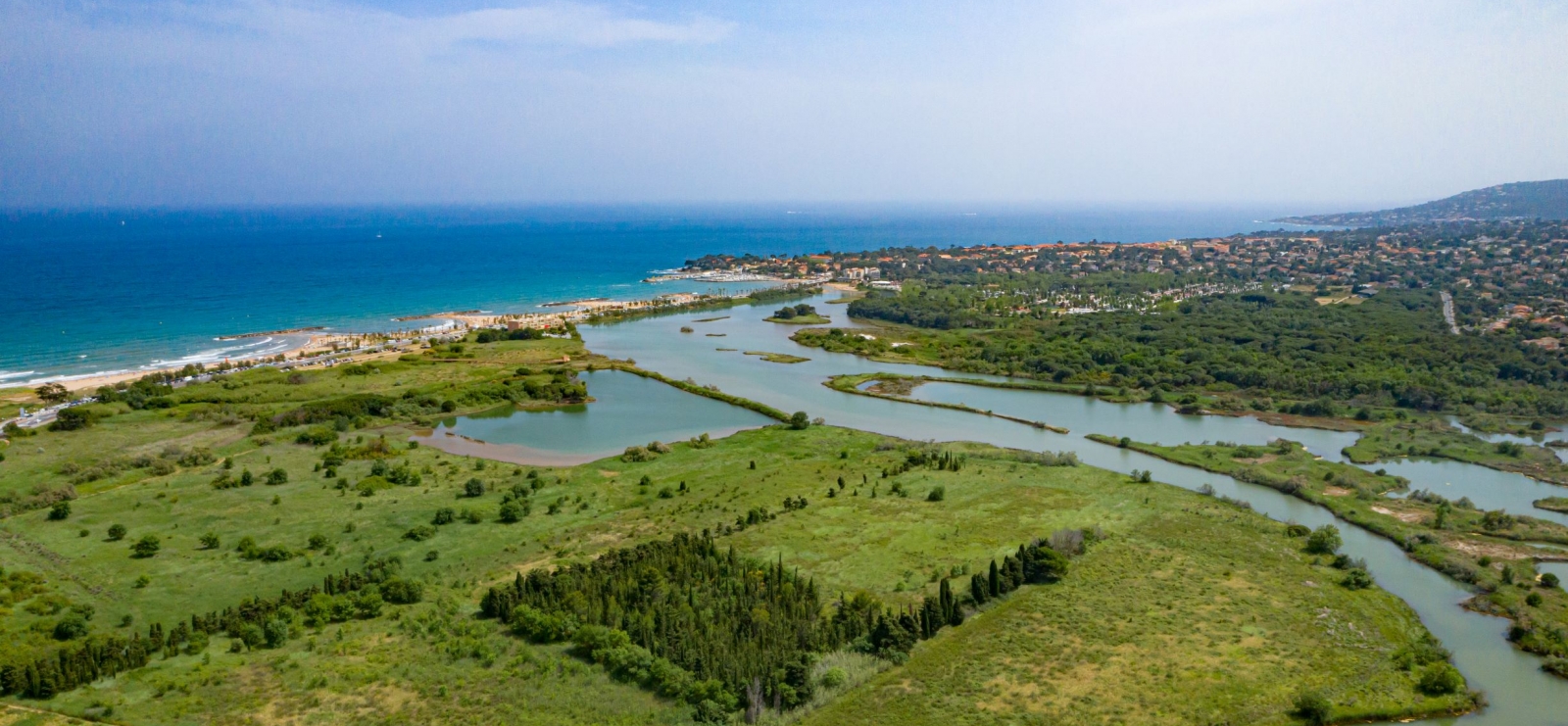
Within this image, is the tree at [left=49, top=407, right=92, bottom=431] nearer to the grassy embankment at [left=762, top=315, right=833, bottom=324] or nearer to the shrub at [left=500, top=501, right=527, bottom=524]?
the shrub at [left=500, top=501, right=527, bottom=524]

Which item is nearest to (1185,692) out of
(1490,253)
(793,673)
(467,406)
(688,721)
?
(793,673)

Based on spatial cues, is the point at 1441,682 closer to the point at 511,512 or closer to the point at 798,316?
the point at 511,512

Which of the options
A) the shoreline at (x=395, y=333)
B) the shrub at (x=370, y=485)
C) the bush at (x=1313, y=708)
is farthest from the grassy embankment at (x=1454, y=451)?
the shoreline at (x=395, y=333)

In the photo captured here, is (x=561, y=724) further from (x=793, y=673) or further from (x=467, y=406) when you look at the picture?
(x=467, y=406)

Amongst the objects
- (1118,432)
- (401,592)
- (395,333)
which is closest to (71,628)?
(401,592)

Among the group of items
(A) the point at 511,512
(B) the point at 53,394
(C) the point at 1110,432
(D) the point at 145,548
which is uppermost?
(B) the point at 53,394

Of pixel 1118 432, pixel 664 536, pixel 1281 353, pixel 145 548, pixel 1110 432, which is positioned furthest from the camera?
pixel 1281 353
